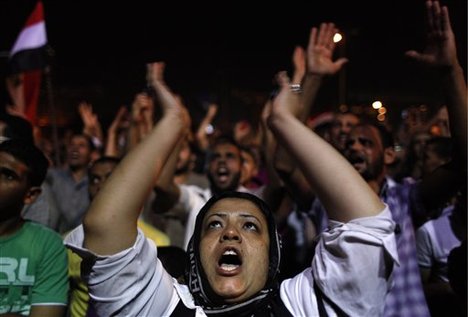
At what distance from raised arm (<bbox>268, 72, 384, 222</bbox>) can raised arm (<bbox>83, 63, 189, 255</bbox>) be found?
411 mm

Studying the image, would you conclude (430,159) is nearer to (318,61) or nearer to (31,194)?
(318,61)

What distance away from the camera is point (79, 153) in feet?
19.0

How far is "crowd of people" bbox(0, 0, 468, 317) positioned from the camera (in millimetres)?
1778

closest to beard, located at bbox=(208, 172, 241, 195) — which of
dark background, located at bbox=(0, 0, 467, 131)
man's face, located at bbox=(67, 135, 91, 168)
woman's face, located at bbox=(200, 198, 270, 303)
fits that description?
dark background, located at bbox=(0, 0, 467, 131)

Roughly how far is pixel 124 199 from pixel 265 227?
540mm

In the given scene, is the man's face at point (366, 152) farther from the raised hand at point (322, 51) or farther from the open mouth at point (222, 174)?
the open mouth at point (222, 174)

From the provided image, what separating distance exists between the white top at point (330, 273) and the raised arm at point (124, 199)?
0.04 m

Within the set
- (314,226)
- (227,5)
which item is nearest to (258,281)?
(314,226)

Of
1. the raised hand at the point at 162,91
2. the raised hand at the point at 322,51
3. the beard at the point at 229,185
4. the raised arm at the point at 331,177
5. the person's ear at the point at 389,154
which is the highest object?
the raised hand at the point at 322,51

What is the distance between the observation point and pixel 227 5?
750 cm

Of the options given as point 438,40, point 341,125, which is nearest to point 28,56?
point 341,125

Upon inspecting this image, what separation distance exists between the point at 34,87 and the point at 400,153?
4.02m

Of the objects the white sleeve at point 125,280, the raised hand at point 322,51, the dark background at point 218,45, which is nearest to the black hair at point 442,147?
the dark background at point 218,45

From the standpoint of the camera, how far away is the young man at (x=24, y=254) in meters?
2.56
